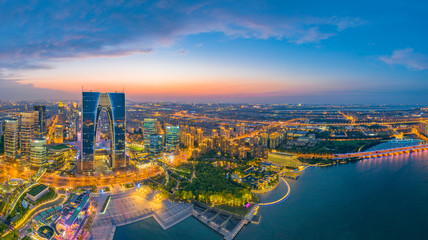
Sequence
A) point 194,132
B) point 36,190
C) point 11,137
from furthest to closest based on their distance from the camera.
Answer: point 194,132 < point 11,137 < point 36,190

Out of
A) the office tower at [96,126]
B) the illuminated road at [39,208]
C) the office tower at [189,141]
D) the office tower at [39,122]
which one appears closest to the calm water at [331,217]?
the illuminated road at [39,208]

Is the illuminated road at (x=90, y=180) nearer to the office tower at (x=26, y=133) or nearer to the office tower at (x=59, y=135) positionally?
the office tower at (x=26, y=133)

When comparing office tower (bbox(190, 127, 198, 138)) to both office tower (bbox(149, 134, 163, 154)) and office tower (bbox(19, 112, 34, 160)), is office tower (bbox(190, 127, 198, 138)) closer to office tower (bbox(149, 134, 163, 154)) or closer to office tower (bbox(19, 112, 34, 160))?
office tower (bbox(149, 134, 163, 154))

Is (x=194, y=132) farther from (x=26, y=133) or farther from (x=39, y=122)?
(x=26, y=133)

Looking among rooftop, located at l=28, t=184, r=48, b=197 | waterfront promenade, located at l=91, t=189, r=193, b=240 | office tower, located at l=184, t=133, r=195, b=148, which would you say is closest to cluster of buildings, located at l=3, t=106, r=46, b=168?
rooftop, located at l=28, t=184, r=48, b=197

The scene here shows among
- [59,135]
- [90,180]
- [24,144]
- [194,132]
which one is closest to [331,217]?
[90,180]

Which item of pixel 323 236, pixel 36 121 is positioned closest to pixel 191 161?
pixel 323 236

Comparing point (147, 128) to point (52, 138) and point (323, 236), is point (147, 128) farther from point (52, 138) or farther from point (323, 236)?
point (323, 236)
